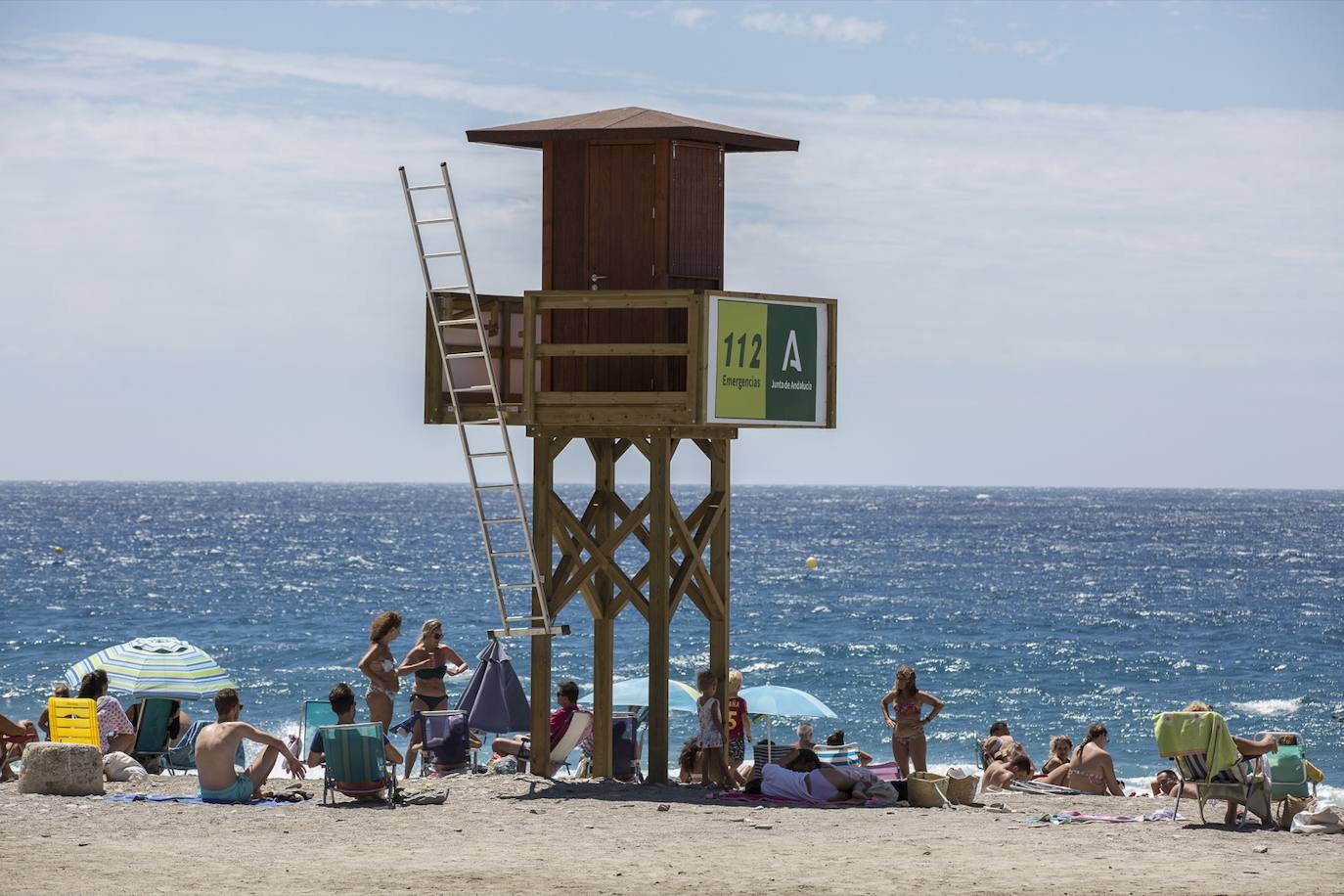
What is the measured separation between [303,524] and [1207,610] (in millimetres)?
84173

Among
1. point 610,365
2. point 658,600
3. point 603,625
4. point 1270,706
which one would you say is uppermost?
point 610,365

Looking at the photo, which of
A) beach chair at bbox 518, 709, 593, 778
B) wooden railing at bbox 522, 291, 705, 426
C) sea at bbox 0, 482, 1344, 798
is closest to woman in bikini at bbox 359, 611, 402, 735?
beach chair at bbox 518, 709, 593, 778

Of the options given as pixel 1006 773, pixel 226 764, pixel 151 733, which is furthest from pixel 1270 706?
pixel 226 764

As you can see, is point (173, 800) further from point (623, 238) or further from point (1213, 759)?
point (1213, 759)

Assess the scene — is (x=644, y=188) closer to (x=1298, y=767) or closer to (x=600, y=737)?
(x=600, y=737)

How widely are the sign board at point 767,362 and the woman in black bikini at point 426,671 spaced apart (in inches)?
137

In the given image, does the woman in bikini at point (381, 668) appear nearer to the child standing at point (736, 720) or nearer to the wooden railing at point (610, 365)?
the wooden railing at point (610, 365)

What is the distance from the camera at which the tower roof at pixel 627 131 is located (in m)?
14.7

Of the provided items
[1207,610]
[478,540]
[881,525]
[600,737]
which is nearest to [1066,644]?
[1207,610]

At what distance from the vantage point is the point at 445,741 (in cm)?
1546

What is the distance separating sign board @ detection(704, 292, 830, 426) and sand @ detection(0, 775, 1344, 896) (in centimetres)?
317

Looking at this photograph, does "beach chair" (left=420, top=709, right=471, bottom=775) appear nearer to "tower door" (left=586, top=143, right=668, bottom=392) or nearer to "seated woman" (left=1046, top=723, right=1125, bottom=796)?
"tower door" (left=586, top=143, right=668, bottom=392)

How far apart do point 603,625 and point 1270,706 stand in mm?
25999

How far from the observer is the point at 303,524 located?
133 metres
